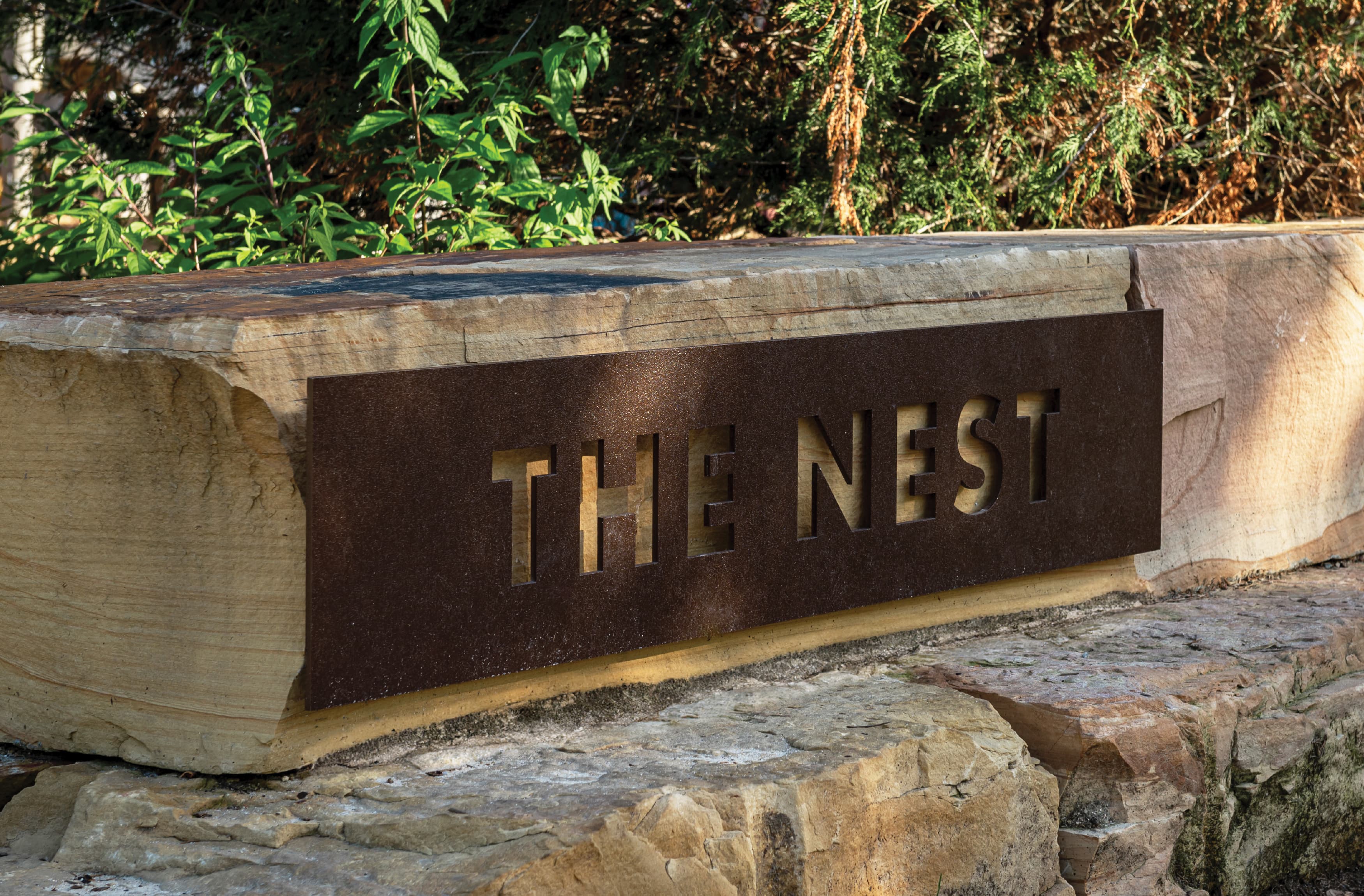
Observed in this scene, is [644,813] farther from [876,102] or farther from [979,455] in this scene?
[876,102]

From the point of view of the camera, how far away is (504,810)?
1814 mm

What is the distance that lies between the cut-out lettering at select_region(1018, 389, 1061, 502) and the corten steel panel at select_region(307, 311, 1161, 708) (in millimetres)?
19

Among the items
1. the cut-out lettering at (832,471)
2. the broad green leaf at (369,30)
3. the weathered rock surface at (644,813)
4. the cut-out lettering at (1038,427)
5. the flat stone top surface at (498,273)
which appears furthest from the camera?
the broad green leaf at (369,30)

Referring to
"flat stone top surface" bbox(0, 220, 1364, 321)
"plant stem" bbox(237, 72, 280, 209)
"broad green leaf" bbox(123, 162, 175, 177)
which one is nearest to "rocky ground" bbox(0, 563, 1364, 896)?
"flat stone top surface" bbox(0, 220, 1364, 321)

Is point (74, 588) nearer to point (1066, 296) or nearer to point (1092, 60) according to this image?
point (1066, 296)

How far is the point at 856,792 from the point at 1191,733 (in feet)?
2.40

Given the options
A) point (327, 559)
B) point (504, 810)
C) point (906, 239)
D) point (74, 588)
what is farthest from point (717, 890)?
point (906, 239)

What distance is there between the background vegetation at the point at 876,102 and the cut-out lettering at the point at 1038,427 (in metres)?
1.74

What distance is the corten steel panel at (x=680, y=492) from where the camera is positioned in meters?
1.91

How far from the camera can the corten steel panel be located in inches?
75.0

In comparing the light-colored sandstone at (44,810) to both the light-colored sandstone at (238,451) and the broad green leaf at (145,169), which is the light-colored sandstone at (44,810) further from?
the broad green leaf at (145,169)

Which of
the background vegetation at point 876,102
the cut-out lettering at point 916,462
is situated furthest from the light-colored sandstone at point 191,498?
the background vegetation at point 876,102

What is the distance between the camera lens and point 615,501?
2.22 metres

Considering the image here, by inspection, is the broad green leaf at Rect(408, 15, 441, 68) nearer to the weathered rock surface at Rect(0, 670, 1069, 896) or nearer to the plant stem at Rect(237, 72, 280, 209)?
the plant stem at Rect(237, 72, 280, 209)
